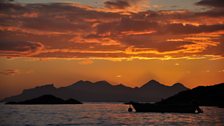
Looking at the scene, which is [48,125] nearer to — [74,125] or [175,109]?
[74,125]

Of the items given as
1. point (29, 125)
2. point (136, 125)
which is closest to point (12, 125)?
point (29, 125)

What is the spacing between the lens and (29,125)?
8438 centimetres

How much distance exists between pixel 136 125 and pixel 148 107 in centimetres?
8039

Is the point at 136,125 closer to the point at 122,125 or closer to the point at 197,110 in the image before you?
the point at 122,125

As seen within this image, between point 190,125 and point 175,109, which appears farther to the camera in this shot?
point 175,109

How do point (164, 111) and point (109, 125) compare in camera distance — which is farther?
point (164, 111)

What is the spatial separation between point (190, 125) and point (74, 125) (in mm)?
27666

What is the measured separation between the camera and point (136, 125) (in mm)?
86625

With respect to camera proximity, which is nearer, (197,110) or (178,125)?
(178,125)

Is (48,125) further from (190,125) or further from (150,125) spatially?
(190,125)

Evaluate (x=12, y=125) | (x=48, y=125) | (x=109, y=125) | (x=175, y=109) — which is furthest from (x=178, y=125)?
(x=175, y=109)

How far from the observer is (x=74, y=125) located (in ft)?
274

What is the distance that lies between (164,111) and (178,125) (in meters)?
80.0

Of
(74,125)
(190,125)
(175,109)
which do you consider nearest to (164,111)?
(175,109)
